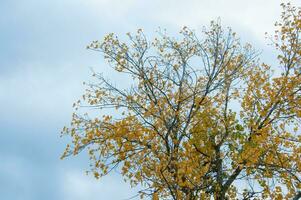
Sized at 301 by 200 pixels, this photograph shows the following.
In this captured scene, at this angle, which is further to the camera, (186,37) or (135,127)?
(186,37)

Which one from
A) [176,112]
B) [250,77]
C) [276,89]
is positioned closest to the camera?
[176,112]

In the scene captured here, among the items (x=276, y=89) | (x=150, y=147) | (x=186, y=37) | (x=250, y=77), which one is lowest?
(x=150, y=147)

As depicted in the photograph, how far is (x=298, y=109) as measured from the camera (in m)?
19.6

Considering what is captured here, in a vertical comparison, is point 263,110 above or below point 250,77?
below

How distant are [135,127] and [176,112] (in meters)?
1.52

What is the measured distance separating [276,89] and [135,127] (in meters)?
5.44

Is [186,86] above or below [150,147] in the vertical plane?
above

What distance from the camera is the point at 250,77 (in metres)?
21.2

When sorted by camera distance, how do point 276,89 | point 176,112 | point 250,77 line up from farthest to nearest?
point 250,77 < point 276,89 < point 176,112

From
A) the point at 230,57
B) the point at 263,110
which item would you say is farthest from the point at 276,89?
the point at 230,57

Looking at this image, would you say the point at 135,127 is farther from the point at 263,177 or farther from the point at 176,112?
the point at 263,177

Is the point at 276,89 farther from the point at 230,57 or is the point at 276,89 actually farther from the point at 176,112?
the point at 176,112

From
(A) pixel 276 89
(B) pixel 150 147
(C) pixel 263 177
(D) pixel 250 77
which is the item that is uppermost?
(D) pixel 250 77

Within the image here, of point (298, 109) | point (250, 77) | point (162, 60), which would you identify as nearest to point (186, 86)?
point (162, 60)
